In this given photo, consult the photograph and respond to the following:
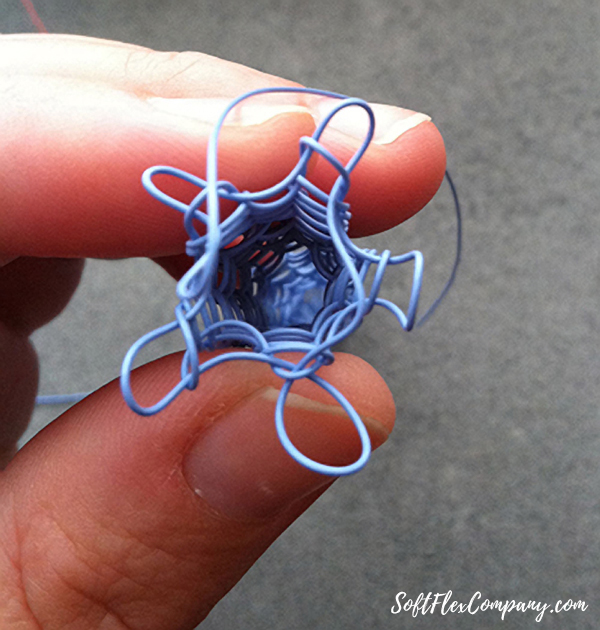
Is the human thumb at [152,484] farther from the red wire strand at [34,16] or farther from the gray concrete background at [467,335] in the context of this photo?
the red wire strand at [34,16]

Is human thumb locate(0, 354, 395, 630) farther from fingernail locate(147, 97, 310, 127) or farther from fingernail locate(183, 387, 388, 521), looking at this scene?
fingernail locate(147, 97, 310, 127)

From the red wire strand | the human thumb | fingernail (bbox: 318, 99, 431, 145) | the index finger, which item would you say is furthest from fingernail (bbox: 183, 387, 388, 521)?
the red wire strand

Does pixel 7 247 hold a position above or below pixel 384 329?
above

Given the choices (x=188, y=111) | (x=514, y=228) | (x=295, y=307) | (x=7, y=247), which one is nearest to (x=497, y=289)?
(x=514, y=228)

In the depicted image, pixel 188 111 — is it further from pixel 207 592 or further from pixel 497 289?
pixel 497 289

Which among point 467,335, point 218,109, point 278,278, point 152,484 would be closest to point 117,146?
point 218,109

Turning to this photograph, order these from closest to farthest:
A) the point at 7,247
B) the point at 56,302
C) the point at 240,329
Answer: the point at 240,329
the point at 7,247
the point at 56,302
